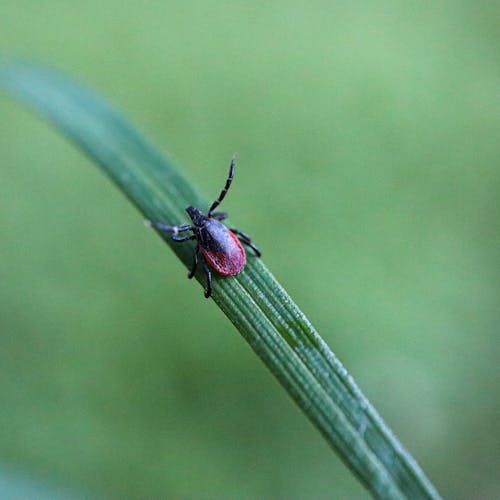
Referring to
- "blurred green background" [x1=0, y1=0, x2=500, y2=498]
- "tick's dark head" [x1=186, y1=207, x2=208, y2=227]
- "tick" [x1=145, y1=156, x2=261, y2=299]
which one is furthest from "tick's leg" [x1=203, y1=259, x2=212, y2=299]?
"blurred green background" [x1=0, y1=0, x2=500, y2=498]

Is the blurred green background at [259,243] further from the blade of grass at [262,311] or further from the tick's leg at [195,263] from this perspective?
the blade of grass at [262,311]

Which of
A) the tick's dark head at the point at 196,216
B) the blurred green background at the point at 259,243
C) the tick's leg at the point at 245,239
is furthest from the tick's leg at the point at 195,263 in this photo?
the blurred green background at the point at 259,243

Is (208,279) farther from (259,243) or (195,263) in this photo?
(259,243)

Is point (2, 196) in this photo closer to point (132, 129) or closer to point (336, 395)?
point (132, 129)

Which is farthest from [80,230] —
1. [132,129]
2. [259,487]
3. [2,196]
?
[259,487]

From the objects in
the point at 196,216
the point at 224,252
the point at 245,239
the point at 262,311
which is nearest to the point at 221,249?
the point at 224,252
